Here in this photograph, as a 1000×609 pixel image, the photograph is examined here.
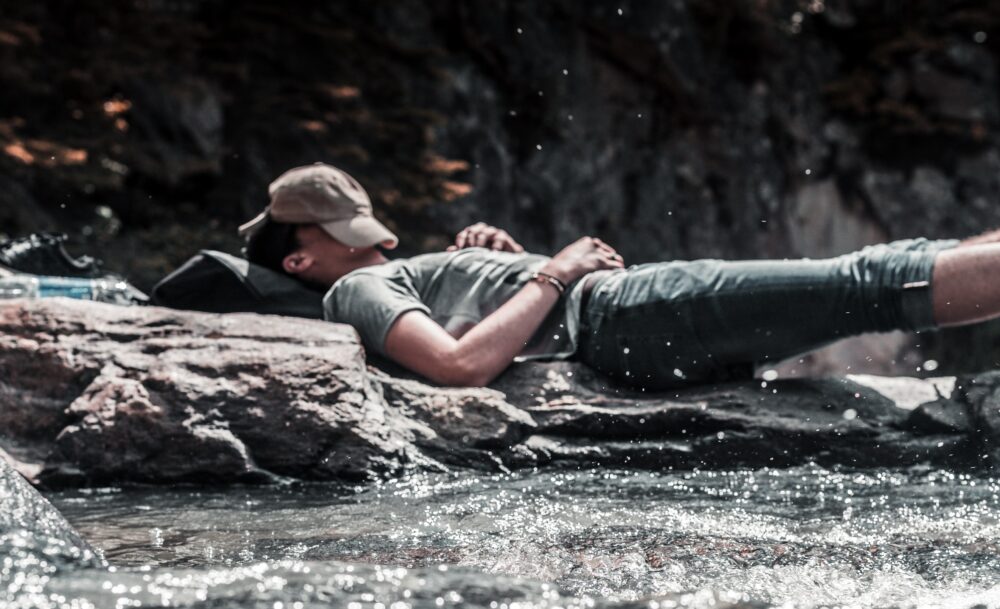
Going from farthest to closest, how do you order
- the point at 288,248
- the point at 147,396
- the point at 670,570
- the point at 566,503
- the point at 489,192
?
the point at 489,192 → the point at 288,248 → the point at 147,396 → the point at 566,503 → the point at 670,570

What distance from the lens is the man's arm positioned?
3.62 meters

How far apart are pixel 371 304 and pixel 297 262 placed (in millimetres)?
574

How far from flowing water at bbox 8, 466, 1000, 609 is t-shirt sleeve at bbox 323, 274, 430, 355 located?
648 millimetres

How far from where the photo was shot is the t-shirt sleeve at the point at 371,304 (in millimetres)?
3674

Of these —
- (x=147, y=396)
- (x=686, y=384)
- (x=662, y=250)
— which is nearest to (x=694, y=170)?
(x=662, y=250)

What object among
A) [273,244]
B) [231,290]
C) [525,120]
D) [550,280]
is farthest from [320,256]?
[525,120]

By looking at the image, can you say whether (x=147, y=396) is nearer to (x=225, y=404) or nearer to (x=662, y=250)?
(x=225, y=404)

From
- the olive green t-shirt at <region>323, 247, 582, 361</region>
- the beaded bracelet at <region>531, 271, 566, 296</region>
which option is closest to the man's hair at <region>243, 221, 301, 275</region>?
the olive green t-shirt at <region>323, 247, 582, 361</region>

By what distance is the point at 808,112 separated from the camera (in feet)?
51.9

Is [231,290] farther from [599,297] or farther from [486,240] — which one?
[599,297]

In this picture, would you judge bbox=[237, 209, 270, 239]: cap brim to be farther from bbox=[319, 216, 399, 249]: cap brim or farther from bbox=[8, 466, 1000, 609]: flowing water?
bbox=[8, 466, 1000, 609]: flowing water

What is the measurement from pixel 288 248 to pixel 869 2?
14238 millimetres

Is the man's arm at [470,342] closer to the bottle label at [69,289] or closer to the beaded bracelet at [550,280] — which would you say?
the beaded bracelet at [550,280]

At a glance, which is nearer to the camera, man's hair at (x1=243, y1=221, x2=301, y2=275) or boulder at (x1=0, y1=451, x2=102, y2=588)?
boulder at (x1=0, y1=451, x2=102, y2=588)
